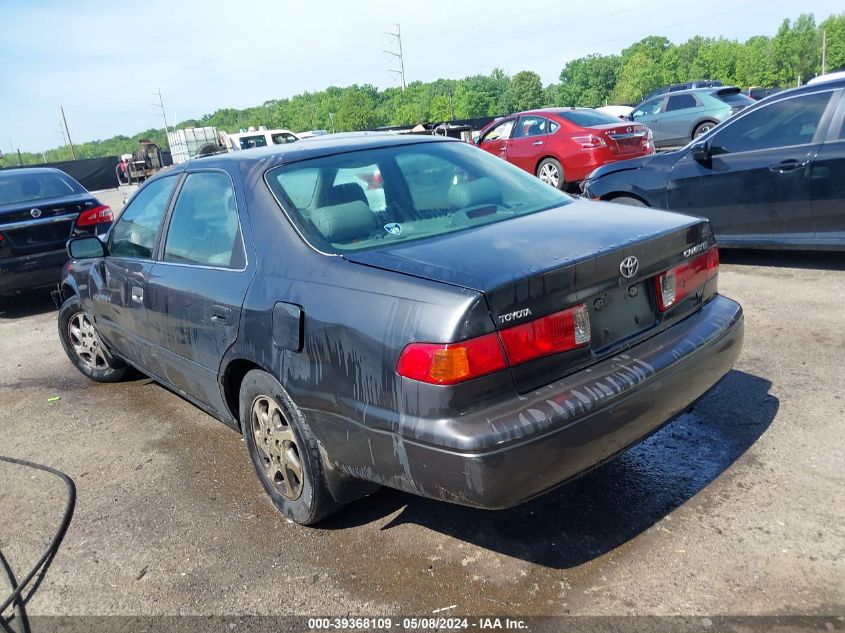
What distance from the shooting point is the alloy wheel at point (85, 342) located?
526cm

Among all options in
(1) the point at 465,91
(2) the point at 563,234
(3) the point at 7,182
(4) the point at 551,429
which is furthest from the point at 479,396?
(1) the point at 465,91

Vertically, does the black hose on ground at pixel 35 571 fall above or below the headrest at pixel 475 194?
below

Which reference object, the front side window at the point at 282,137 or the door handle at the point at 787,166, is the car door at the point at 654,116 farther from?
the door handle at the point at 787,166

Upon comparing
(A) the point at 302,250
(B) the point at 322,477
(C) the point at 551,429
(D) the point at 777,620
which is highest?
(A) the point at 302,250

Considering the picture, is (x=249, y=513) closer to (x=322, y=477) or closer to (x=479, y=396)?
(x=322, y=477)

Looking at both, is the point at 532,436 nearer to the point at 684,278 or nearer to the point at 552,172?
the point at 684,278

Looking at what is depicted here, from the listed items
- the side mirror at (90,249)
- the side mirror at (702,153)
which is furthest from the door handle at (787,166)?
the side mirror at (90,249)

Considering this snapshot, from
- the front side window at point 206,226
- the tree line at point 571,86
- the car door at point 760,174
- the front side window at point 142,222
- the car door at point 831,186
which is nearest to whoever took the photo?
the front side window at point 206,226

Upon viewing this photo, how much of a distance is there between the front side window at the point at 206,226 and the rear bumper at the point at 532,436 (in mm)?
1144

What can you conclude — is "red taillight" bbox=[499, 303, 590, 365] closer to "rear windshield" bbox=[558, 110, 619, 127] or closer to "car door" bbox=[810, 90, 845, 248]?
"car door" bbox=[810, 90, 845, 248]

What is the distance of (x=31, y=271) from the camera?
7520 millimetres

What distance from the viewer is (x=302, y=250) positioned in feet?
9.22

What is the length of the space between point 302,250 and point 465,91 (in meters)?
121

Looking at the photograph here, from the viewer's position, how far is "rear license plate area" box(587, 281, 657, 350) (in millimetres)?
2568
